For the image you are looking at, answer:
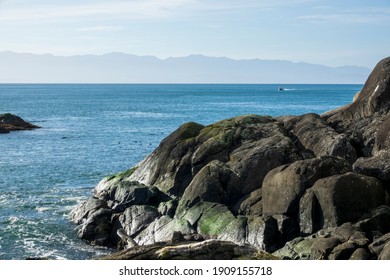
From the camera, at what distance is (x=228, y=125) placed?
3888cm

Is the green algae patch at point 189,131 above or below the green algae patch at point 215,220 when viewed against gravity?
above

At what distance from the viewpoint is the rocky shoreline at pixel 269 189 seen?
26.2 m

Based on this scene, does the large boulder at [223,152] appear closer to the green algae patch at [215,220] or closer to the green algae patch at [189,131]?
the green algae patch at [189,131]

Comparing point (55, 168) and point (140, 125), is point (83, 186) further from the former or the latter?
point (140, 125)

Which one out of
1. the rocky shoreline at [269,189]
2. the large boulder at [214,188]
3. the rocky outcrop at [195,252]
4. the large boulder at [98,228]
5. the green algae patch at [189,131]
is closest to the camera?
the rocky outcrop at [195,252]

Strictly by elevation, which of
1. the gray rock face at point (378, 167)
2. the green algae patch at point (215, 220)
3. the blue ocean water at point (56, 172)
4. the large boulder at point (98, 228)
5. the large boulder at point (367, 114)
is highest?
the large boulder at point (367, 114)

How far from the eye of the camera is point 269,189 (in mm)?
29250

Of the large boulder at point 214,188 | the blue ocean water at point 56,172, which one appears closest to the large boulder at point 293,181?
the large boulder at point 214,188

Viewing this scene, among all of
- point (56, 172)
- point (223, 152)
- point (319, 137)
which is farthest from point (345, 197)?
point (56, 172)

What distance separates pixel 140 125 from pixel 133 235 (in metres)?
76.7

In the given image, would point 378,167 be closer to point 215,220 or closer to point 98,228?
point 215,220

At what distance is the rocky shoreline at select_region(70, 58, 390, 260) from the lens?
1032 inches

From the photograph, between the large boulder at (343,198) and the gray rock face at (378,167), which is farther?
the gray rock face at (378,167)
